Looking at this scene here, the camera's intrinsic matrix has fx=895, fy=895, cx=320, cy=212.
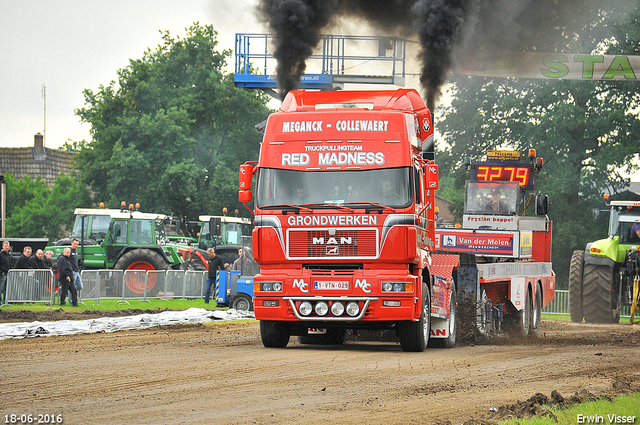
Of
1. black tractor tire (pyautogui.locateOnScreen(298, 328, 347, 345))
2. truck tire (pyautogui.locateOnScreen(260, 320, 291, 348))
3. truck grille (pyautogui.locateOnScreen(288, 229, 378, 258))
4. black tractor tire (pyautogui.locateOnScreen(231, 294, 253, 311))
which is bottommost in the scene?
black tractor tire (pyautogui.locateOnScreen(231, 294, 253, 311))

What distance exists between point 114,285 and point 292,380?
1781 centimetres

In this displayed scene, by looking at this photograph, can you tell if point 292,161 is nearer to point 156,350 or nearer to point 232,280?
point 156,350

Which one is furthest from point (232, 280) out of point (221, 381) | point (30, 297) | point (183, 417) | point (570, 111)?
point (570, 111)

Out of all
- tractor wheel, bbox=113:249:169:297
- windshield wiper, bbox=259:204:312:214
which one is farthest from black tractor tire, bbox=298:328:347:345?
tractor wheel, bbox=113:249:169:297

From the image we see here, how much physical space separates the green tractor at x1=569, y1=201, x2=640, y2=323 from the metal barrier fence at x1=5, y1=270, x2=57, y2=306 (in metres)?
14.4

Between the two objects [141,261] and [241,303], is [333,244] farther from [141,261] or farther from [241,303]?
[141,261]

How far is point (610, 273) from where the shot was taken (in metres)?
23.7

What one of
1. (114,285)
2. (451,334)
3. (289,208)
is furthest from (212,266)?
(289,208)

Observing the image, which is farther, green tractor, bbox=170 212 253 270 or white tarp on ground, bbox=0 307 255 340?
green tractor, bbox=170 212 253 270

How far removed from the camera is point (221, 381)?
971 centimetres

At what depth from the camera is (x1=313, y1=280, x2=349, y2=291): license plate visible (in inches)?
511

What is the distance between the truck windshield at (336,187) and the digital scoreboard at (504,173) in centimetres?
1045

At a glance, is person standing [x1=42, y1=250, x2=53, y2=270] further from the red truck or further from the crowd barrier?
the red truck

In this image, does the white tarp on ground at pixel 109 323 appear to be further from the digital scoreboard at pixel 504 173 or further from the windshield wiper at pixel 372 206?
the digital scoreboard at pixel 504 173
